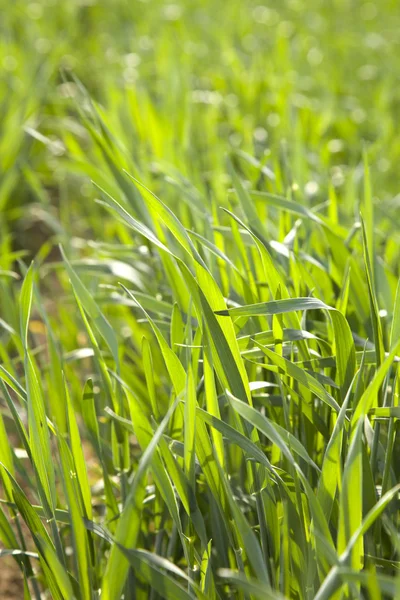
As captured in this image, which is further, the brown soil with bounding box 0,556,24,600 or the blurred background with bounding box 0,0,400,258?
the blurred background with bounding box 0,0,400,258

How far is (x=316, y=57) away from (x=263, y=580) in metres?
2.35

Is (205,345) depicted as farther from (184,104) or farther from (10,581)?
(184,104)

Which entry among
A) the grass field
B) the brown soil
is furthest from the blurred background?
the brown soil

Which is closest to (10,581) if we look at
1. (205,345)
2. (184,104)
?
(205,345)

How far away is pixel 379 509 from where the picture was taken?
1.72 feet

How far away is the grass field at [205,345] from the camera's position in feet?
2.13

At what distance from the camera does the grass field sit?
648 millimetres

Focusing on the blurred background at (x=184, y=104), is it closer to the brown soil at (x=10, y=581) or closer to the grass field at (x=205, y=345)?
the grass field at (x=205, y=345)

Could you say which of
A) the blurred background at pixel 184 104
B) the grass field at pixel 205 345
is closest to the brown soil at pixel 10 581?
the grass field at pixel 205 345

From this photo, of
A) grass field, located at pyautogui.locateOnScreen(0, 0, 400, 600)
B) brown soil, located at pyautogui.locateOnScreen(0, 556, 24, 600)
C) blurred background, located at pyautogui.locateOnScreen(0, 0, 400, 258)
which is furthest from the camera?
blurred background, located at pyautogui.locateOnScreen(0, 0, 400, 258)

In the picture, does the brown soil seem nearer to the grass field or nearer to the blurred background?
the grass field

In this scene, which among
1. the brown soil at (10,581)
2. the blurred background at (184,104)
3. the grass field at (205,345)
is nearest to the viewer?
the grass field at (205,345)

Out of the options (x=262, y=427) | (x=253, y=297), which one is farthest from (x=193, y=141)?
(x=262, y=427)

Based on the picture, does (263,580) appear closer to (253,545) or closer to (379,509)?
(253,545)
